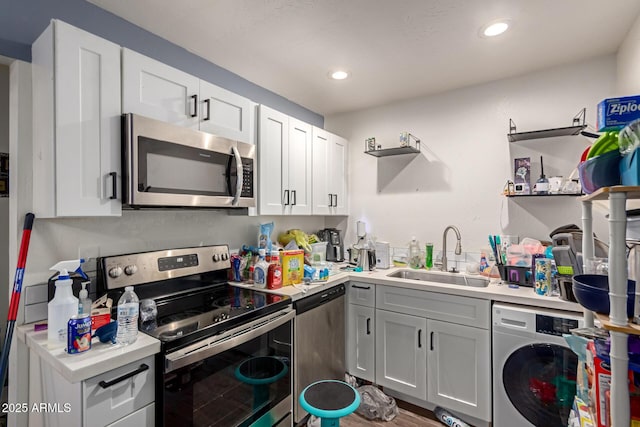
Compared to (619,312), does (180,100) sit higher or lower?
higher

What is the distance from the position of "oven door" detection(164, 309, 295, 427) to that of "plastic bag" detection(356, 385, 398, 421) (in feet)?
2.14

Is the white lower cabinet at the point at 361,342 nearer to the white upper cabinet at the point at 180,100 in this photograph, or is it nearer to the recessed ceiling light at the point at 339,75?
the white upper cabinet at the point at 180,100

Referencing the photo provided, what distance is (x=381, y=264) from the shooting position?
105 inches

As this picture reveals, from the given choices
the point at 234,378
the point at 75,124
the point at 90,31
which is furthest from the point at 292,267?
the point at 90,31

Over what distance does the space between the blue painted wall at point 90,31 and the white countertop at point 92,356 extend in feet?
4.19

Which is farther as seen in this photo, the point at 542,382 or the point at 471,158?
the point at 471,158

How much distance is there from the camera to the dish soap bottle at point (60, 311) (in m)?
1.15

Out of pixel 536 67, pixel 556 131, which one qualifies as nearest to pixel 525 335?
pixel 556 131

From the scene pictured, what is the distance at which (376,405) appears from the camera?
2131mm

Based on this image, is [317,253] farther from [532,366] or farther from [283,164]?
[532,366]

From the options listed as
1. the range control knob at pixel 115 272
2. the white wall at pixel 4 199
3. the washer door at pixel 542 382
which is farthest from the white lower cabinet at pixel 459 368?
the white wall at pixel 4 199

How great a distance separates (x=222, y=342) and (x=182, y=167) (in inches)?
35.8

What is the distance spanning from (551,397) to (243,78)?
9.73 ft

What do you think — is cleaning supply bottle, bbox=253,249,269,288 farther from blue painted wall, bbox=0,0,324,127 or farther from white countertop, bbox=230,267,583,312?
blue painted wall, bbox=0,0,324,127
